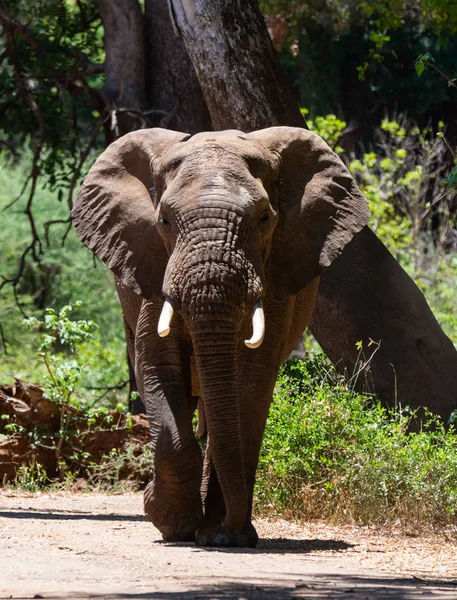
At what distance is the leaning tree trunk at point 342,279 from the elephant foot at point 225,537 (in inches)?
137

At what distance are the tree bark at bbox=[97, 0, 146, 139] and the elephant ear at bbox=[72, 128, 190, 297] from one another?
187 inches

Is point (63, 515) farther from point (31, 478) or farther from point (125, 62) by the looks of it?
point (125, 62)

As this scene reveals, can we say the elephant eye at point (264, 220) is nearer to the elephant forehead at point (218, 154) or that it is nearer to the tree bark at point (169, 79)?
the elephant forehead at point (218, 154)

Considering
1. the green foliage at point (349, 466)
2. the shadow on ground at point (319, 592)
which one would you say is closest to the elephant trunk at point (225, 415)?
the shadow on ground at point (319, 592)

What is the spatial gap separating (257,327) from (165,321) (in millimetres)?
486

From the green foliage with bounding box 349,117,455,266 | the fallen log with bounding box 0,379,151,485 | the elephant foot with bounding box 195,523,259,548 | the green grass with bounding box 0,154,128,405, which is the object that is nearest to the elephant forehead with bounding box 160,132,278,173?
the elephant foot with bounding box 195,523,259,548

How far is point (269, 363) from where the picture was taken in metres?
7.29

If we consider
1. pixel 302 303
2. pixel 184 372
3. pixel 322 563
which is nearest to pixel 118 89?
pixel 302 303

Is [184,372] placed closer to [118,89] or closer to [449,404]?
[449,404]

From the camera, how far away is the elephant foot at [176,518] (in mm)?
7086

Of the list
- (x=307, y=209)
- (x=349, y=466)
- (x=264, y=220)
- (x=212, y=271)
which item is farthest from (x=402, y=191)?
(x=212, y=271)

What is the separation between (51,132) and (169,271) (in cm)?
Result: 761

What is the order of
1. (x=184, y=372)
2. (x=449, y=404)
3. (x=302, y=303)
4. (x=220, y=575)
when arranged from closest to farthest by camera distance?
(x=220, y=575) → (x=184, y=372) → (x=302, y=303) → (x=449, y=404)

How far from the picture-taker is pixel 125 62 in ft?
40.8
